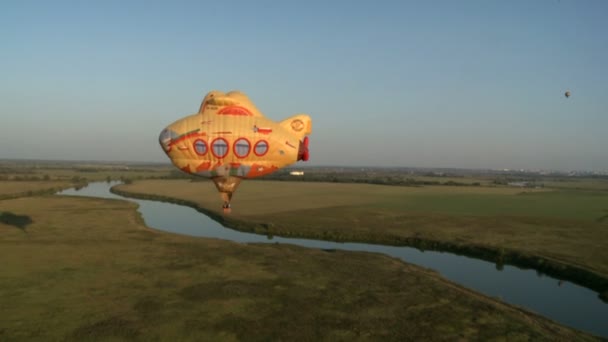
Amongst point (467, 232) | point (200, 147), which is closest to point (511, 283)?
point (467, 232)

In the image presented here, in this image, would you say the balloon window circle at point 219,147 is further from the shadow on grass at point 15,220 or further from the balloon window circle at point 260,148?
the shadow on grass at point 15,220

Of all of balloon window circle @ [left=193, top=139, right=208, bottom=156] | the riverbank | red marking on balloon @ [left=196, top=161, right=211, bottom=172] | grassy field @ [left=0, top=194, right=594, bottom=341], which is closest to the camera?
balloon window circle @ [left=193, top=139, right=208, bottom=156]

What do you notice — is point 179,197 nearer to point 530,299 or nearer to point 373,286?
point 373,286

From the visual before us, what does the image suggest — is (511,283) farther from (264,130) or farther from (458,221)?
(264,130)

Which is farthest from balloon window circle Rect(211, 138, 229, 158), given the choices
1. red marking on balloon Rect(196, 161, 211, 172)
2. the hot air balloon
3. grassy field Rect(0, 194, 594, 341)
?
grassy field Rect(0, 194, 594, 341)

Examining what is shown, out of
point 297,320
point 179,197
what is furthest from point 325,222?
point 179,197

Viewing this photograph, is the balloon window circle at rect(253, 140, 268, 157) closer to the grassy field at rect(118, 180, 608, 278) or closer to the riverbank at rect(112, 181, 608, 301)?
the riverbank at rect(112, 181, 608, 301)

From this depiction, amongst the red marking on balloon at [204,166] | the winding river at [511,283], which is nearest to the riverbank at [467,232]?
the winding river at [511,283]

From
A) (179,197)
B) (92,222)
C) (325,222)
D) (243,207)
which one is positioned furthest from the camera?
(179,197)
